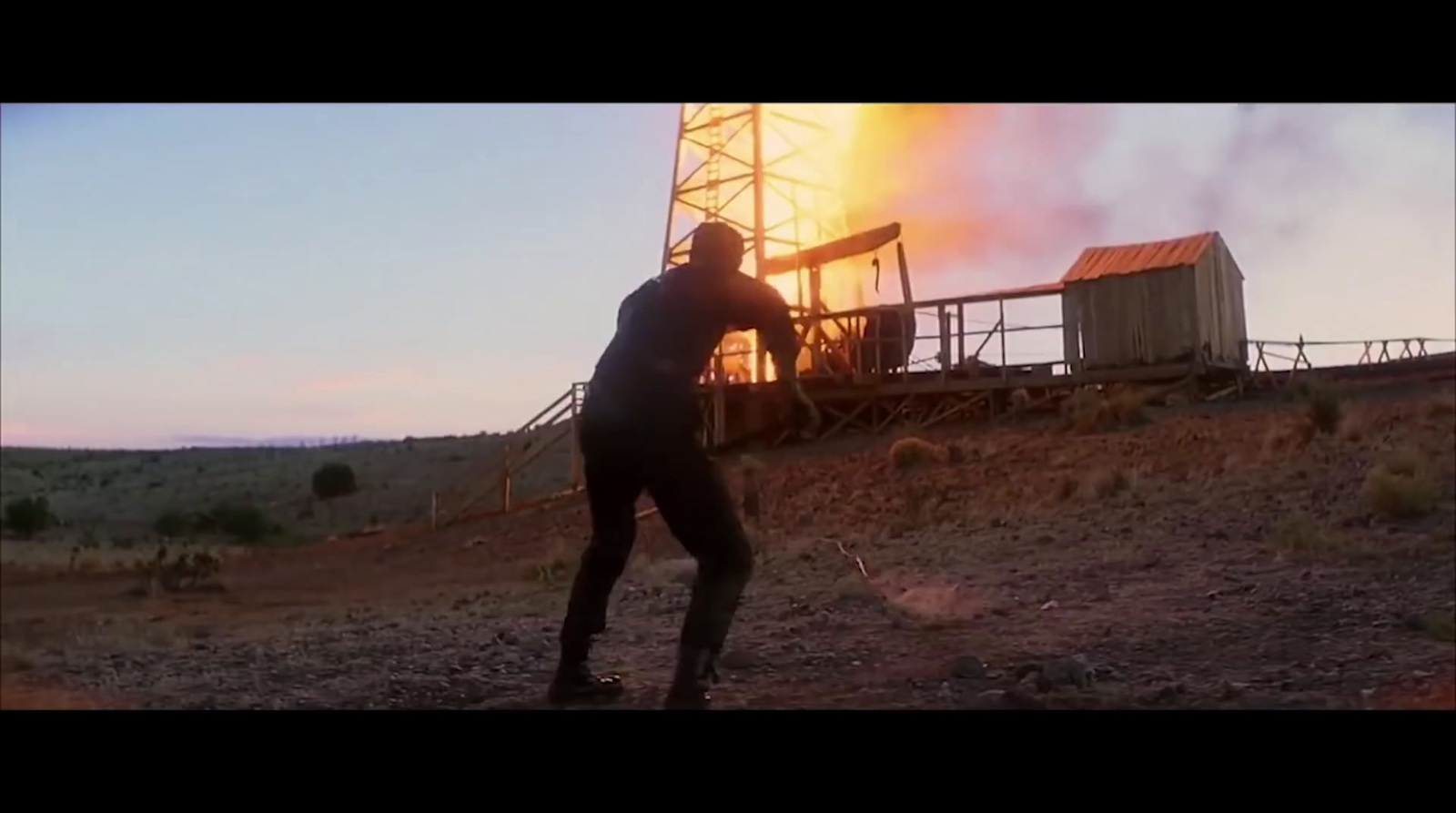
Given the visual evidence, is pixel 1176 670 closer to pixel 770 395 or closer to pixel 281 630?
pixel 281 630

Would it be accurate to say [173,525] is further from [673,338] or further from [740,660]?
[673,338]

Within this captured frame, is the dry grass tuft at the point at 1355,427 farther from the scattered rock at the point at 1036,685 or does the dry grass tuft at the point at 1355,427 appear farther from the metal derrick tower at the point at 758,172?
the scattered rock at the point at 1036,685

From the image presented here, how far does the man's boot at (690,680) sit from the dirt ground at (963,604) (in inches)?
11.2

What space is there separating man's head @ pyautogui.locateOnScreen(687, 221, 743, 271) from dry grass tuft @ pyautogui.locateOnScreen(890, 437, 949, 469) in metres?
7.24

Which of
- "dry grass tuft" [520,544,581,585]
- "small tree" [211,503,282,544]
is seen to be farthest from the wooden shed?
"small tree" [211,503,282,544]

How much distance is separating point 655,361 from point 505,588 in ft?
13.9

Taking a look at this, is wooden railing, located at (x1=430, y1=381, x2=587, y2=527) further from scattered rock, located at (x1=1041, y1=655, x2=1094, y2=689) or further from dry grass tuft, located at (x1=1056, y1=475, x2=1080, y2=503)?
scattered rock, located at (x1=1041, y1=655, x2=1094, y2=689)

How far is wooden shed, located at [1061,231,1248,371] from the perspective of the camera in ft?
37.9

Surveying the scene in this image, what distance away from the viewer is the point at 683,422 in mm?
2854

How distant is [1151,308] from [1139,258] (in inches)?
28.8

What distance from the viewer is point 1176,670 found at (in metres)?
3.42

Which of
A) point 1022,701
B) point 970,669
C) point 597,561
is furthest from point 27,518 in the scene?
point 1022,701

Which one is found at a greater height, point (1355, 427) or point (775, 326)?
point (775, 326)

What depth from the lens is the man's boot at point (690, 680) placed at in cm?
282
